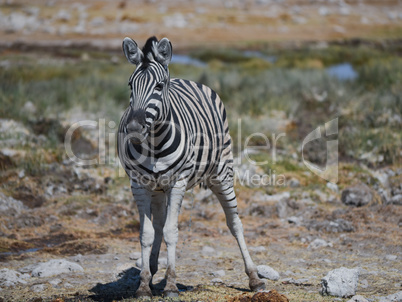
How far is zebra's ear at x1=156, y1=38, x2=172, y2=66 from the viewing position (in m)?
5.43

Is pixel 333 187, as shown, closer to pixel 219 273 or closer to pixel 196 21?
pixel 219 273

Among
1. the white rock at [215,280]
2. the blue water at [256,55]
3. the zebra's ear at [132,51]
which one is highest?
the blue water at [256,55]

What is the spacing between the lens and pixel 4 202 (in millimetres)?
9375

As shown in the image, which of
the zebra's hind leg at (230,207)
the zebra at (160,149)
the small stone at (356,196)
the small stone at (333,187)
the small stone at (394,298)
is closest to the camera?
the zebra at (160,149)

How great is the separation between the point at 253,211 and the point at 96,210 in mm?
2744

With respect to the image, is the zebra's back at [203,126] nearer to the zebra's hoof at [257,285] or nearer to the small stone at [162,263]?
the zebra's hoof at [257,285]

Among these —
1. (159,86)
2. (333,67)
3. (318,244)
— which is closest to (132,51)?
(159,86)

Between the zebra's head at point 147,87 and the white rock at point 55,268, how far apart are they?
2530mm

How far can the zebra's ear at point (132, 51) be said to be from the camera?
5363 millimetres

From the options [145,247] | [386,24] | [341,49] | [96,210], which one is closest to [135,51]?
[145,247]

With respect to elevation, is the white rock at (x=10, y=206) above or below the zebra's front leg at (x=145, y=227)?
below

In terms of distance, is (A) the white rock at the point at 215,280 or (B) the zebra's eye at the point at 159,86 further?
(A) the white rock at the point at 215,280

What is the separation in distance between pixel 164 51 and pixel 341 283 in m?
3.02

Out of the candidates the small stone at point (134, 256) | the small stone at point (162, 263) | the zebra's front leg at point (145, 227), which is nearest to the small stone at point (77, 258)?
the small stone at point (134, 256)
